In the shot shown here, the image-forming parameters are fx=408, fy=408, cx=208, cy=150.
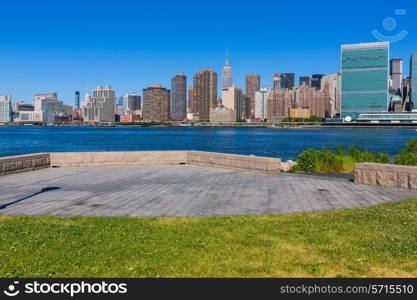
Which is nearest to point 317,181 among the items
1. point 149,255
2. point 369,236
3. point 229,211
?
point 229,211

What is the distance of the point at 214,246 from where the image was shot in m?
7.48

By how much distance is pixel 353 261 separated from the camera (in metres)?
6.74

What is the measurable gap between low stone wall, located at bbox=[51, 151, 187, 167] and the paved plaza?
3.61 m

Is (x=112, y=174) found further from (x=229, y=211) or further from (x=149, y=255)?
(x=149, y=255)

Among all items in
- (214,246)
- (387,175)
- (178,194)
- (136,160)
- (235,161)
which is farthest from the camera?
(136,160)

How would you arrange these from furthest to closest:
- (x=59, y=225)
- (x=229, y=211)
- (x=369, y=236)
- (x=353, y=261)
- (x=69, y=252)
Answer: (x=229, y=211) < (x=59, y=225) < (x=369, y=236) < (x=69, y=252) < (x=353, y=261)

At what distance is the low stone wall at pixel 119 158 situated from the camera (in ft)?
74.0

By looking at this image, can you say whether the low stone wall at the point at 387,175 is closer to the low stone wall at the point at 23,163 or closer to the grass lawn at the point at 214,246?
the grass lawn at the point at 214,246

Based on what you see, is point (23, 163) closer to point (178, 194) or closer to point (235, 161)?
point (178, 194)

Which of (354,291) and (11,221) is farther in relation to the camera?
(11,221)

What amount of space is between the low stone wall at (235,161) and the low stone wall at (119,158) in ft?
3.25

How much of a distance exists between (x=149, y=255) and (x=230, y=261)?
4.62 ft

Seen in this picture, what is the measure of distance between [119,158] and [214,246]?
1676 centimetres

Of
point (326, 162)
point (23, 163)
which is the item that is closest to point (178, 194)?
point (23, 163)
